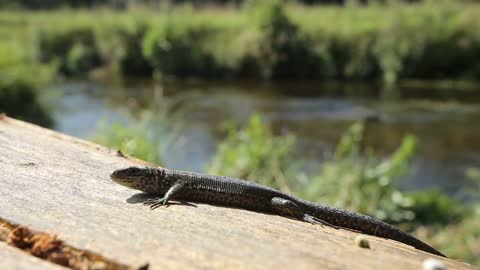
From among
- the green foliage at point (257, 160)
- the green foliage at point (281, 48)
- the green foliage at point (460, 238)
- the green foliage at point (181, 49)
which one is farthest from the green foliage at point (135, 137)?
the green foliage at point (281, 48)

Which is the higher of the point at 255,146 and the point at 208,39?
the point at 208,39

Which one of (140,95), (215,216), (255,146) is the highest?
(140,95)

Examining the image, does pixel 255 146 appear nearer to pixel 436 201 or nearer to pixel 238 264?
pixel 436 201

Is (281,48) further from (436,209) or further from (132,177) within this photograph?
(132,177)

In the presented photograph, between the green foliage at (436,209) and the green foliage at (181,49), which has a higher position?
the green foliage at (181,49)

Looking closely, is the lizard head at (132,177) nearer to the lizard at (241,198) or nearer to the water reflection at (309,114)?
Answer: the lizard at (241,198)

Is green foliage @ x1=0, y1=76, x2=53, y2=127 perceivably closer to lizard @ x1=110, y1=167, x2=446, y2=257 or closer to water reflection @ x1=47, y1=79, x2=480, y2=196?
water reflection @ x1=47, y1=79, x2=480, y2=196

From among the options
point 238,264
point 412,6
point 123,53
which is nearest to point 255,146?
point 238,264

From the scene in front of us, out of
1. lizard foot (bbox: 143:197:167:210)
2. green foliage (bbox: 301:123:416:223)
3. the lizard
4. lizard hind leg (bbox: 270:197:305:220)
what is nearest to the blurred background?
green foliage (bbox: 301:123:416:223)
